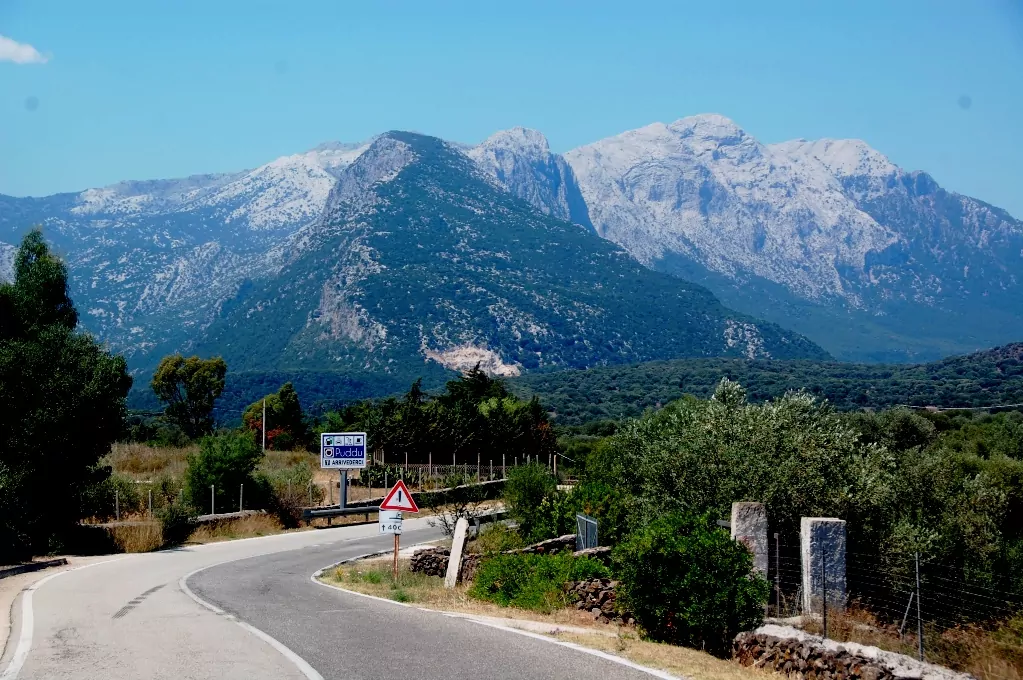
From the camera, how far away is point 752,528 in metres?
16.0

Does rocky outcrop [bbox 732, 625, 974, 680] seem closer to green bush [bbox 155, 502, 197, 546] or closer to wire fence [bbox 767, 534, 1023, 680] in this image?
wire fence [bbox 767, 534, 1023, 680]

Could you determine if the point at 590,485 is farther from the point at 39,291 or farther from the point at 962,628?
the point at 39,291

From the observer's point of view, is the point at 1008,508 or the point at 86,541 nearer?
the point at 86,541

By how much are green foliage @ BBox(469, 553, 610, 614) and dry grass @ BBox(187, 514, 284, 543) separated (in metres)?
15.6

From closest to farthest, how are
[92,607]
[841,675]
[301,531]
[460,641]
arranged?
[841,675] → [460,641] → [92,607] → [301,531]

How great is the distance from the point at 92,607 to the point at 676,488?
12.5 m

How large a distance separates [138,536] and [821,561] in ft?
66.1

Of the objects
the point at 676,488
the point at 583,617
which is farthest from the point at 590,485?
the point at 583,617

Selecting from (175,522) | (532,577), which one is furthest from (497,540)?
(175,522)

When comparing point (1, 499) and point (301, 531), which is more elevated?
point (1, 499)

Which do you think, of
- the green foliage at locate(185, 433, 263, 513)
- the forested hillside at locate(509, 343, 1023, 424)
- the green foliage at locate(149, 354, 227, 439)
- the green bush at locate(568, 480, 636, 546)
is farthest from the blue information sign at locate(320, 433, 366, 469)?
the forested hillside at locate(509, 343, 1023, 424)

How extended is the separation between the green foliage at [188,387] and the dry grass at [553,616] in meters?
67.1

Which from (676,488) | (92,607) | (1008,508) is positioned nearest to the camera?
(92,607)

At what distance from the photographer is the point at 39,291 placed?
104ft
